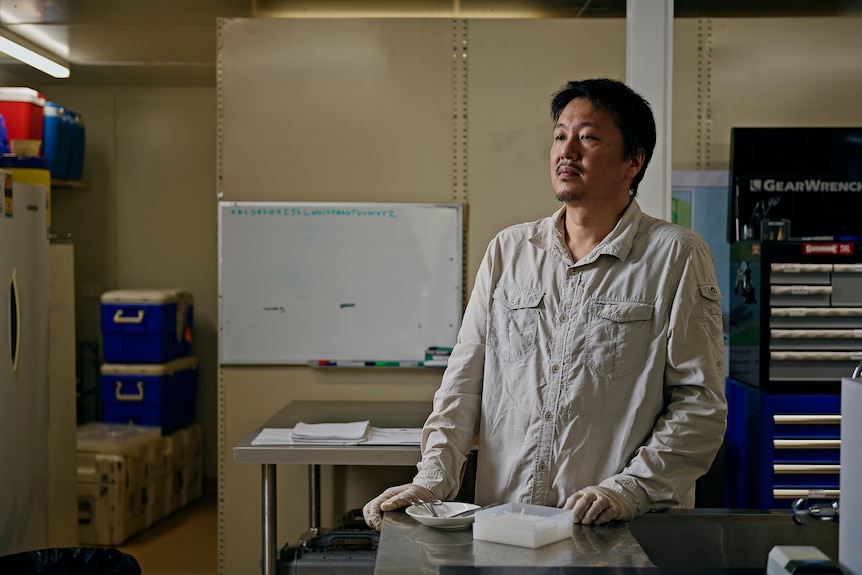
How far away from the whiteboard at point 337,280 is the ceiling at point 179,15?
5.20 ft

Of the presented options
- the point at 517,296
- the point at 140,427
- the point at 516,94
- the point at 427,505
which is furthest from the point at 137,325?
the point at 427,505

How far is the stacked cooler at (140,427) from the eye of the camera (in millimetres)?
4543

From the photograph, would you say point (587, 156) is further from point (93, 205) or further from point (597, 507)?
point (93, 205)

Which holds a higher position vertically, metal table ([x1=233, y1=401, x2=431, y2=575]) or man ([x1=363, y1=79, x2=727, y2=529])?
man ([x1=363, y1=79, x2=727, y2=529])

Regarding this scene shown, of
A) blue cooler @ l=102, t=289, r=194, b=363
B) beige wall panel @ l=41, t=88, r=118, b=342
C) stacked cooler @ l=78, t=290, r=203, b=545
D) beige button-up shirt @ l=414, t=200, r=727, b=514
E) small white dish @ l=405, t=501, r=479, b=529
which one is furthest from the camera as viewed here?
beige wall panel @ l=41, t=88, r=118, b=342

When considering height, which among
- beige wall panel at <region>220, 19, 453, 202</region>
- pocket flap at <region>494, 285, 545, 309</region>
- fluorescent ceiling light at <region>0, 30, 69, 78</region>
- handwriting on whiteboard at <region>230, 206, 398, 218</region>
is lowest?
pocket flap at <region>494, 285, 545, 309</region>

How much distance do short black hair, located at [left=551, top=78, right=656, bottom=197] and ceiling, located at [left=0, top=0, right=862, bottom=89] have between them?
3141 mm

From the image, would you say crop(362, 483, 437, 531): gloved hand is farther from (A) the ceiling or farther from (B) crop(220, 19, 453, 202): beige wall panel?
(A) the ceiling

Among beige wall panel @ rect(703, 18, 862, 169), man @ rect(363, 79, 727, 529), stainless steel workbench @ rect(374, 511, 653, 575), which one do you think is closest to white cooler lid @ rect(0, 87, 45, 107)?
beige wall panel @ rect(703, 18, 862, 169)

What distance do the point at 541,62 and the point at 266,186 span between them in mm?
1291

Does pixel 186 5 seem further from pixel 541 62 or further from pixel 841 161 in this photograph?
pixel 841 161

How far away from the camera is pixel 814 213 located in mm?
3730

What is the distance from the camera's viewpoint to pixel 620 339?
1798 mm

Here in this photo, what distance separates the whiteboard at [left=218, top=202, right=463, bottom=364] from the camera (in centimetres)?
379
